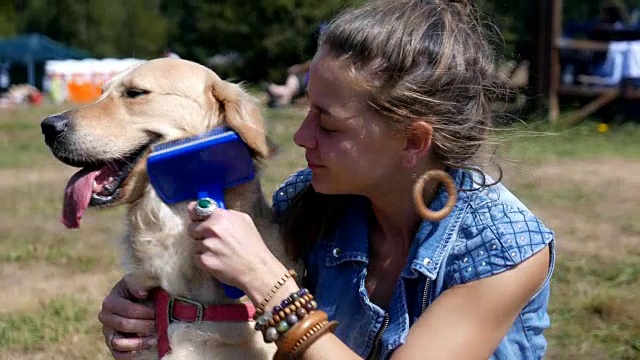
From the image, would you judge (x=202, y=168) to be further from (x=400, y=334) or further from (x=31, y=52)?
(x=31, y=52)

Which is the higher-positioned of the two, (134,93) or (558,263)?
(134,93)

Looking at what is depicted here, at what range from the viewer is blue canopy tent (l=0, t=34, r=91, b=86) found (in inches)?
1934

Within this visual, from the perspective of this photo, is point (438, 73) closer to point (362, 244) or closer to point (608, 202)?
point (362, 244)

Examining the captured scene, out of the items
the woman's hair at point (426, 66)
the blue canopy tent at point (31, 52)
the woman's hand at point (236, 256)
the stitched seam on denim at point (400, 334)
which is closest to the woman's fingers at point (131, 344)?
the woman's hand at point (236, 256)

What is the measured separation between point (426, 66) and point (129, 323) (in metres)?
1.09

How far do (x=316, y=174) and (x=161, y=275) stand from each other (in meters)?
0.52

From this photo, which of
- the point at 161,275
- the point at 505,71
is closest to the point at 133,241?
the point at 161,275

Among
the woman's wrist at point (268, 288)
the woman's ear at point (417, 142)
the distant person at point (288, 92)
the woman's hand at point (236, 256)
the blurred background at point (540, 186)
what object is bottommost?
the distant person at point (288, 92)

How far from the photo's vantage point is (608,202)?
820 cm

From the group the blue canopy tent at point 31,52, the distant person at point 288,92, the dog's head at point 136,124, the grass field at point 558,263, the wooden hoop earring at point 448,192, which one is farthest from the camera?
the blue canopy tent at point 31,52

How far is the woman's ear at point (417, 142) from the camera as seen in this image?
94.1 inches

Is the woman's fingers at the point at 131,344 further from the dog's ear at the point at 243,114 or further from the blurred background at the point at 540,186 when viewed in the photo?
the dog's ear at the point at 243,114

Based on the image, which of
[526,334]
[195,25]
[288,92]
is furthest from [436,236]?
[195,25]

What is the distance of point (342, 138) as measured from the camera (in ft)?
7.93
